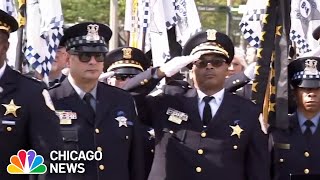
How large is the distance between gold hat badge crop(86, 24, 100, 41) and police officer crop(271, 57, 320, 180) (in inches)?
65.2

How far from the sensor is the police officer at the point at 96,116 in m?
5.66

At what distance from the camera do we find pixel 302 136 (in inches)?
257

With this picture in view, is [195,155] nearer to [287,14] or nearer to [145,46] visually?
[287,14]

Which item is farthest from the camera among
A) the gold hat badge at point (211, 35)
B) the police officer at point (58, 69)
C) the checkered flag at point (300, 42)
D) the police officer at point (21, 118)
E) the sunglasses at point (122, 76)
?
the checkered flag at point (300, 42)

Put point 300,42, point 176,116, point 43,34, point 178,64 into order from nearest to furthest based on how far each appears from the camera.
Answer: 1. point 178,64
2. point 176,116
3. point 43,34
4. point 300,42

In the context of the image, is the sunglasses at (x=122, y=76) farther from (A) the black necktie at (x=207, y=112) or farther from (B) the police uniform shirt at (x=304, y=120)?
(B) the police uniform shirt at (x=304, y=120)

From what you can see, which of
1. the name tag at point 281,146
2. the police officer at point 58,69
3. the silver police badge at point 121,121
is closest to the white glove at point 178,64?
the silver police badge at point 121,121

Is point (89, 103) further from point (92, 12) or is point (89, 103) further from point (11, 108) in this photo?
point (92, 12)

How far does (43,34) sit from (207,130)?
5.70 feet

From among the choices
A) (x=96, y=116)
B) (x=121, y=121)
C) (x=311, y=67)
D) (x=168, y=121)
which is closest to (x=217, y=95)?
(x=168, y=121)

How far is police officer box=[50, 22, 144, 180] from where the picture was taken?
566 cm

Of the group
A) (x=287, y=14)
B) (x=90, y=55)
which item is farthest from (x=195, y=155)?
(x=287, y=14)

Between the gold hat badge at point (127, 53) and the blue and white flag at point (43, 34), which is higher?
the blue and white flag at point (43, 34)

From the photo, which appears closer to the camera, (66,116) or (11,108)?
(11,108)
